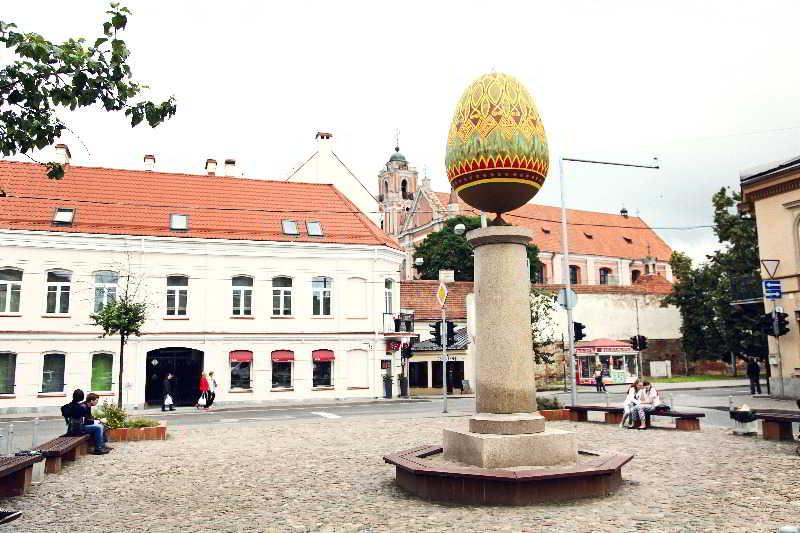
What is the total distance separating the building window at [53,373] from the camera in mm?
27562

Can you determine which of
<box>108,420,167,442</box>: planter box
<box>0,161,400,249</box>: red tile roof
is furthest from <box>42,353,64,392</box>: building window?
<box>108,420,167,442</box>: planter box

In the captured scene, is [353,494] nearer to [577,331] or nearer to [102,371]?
[577,331]

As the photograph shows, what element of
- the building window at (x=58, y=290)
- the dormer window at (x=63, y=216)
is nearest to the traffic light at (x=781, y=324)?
the building window at (x=58, y=290)

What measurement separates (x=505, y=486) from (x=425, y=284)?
3450cm

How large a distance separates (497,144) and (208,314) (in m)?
23.6

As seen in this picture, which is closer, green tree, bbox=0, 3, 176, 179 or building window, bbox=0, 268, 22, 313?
green tree, bbox=0, 3, 176, 179

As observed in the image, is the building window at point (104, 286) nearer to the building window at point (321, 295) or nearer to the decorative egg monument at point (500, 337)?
the building window at point (321, 295)

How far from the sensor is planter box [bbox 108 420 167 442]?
52.2 ft

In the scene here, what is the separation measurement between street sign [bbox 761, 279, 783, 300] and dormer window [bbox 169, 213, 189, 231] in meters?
24.8

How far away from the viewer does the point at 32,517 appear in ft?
26.2

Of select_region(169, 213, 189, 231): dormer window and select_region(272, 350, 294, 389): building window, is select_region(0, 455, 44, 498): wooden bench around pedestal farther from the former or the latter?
select_region(169, 213, 189, 231): dormer window

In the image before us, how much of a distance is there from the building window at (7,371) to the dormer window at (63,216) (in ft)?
19.5

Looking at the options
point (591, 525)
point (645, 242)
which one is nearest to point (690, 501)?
point (591, 525)

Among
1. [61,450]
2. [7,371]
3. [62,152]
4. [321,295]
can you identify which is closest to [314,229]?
[321,295]
